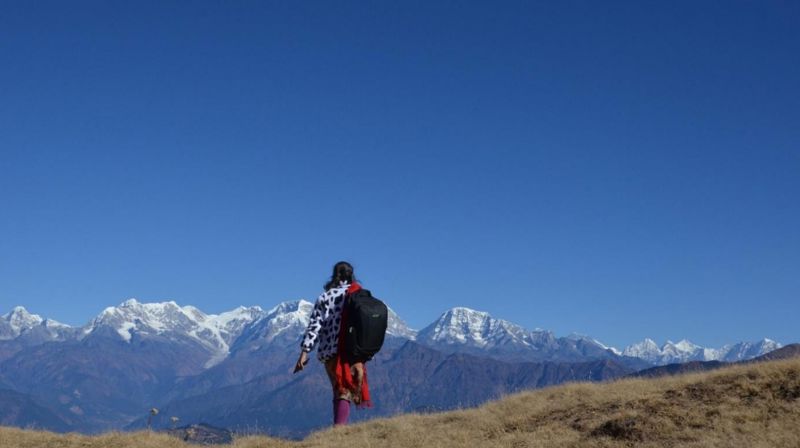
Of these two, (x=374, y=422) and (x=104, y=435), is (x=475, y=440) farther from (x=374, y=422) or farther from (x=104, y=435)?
(x=104, y=435)

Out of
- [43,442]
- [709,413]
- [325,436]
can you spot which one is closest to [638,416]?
[709,413]

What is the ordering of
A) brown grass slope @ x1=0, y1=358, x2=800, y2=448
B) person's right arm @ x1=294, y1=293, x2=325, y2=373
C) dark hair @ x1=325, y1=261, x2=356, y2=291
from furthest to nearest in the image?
dark hair @ x1=325, y1=261, x2=356, y2=291 < person's right arm @ x1=294, y1=293, x2=325, y2=373 < brown grass slope @ x1=0, y1=358, x2=800, y2=448

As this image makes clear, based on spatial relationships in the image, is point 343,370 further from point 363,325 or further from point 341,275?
point 341,275

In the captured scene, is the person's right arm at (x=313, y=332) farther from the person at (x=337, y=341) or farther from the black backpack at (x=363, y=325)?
the black backpack at (x=363, y=325)

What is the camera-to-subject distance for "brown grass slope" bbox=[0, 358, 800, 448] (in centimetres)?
1188

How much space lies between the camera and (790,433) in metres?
11.1

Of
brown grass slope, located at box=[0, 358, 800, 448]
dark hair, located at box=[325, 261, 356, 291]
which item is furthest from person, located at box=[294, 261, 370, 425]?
brown grass slope, located at box=[0, 358, 800, 448]

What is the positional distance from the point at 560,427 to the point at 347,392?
4.08 meters

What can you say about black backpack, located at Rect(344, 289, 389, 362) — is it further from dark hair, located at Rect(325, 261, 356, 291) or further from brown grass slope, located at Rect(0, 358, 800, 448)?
brown grass slope, located at Rect(0, 358, 800, 448)

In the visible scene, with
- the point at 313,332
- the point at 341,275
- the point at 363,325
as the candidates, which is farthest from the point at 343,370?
the point at 341,275

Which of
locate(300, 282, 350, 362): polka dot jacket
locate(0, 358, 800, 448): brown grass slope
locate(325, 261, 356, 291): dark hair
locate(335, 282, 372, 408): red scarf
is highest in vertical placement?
locate(325, 261, 356, 291): dark hair

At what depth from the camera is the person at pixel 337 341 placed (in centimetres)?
1332

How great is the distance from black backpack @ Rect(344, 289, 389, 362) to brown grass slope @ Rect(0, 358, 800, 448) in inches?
72.3

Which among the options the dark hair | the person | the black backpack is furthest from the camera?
the dark hair
